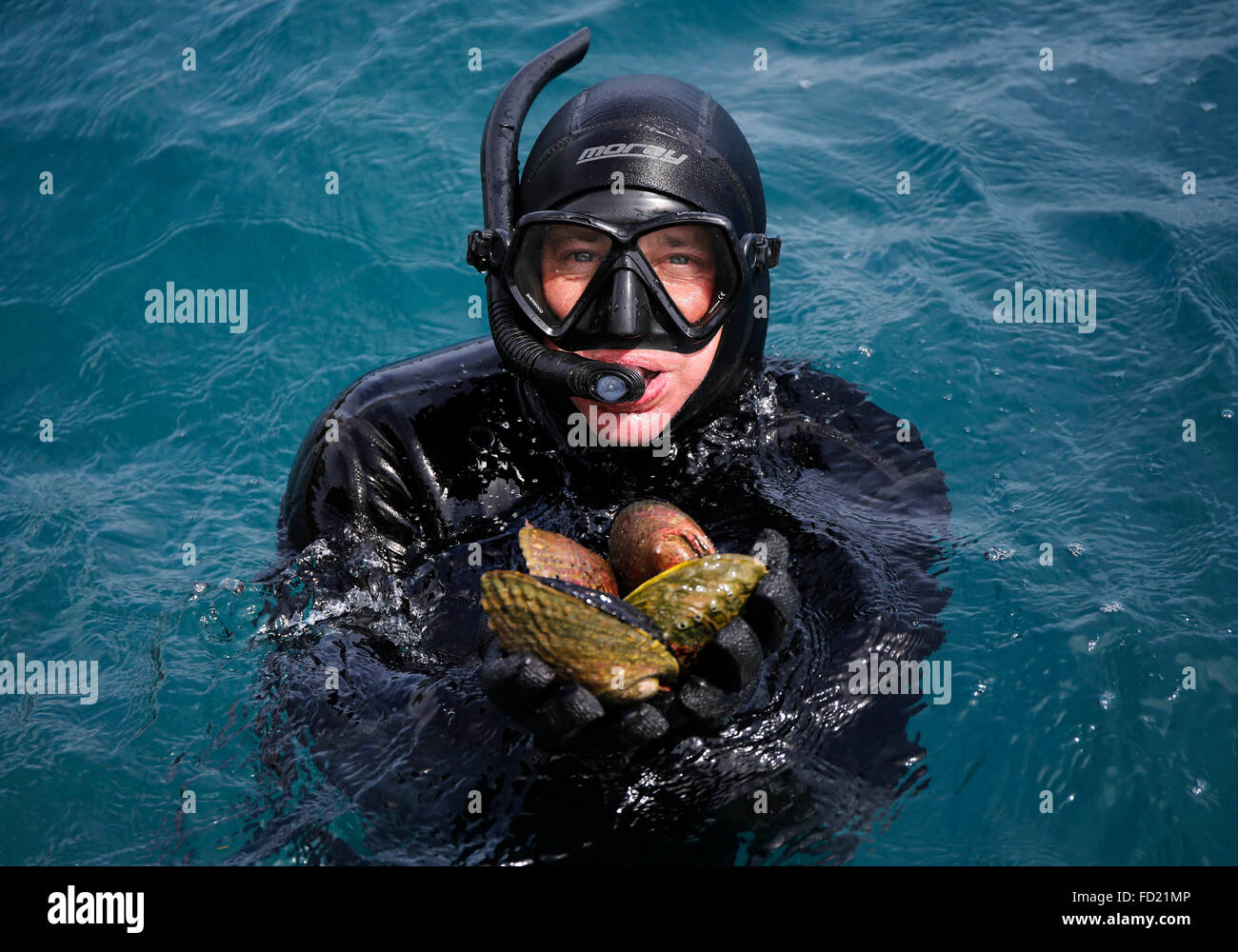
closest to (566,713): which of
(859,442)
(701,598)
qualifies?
(701,598)

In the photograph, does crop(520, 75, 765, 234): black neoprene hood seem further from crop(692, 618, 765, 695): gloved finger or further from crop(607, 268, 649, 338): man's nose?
crop(692, 618, 765, 695): gloved finger

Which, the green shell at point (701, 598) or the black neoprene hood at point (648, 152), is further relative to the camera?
the black neoprene hood at point (648, 152)

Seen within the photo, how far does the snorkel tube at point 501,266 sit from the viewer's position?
3092mm

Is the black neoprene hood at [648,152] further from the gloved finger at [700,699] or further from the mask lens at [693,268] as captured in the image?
the gloved finger at [700,699]

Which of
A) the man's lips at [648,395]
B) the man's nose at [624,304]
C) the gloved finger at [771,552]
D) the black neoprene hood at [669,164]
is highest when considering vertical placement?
the black neoprene hood at [669,164]

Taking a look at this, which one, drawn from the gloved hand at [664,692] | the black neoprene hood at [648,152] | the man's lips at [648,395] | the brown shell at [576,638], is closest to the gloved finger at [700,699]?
the gloved hand at [664,692]

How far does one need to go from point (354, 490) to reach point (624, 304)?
100 cm

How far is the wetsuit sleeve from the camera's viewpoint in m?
3.41

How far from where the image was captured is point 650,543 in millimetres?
2787

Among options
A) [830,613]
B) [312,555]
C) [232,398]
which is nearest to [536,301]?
[312,555]

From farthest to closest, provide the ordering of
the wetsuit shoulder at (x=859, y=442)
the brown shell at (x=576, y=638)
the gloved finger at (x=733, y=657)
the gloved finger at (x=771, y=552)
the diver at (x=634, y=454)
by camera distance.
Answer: the wetsuit shoulder at (x=859, y=442) → the diver at (x=634, y=454) → the gloved finger at (x=771, y=552) → the gloved finger at (x=733, y=657) → the brown shell at (x=576, y=638)

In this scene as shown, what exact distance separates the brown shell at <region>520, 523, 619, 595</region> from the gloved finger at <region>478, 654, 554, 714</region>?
0.24 meters

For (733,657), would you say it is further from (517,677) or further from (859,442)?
(859,442)

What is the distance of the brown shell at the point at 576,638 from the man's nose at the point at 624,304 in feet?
3.19
